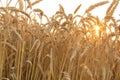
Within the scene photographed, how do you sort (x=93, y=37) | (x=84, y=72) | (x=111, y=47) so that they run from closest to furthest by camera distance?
(x=84, y=72) → (x=111, y=47) → (x=93, y=37)

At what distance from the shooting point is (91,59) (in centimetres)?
149

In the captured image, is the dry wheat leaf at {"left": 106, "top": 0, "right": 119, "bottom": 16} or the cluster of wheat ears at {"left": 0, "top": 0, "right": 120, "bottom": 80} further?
the dry wheat leaf at {"left": 106, "top": 0, "right": 119, "bottom": 16}

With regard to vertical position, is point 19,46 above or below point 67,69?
above

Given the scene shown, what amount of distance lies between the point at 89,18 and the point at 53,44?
0.40m

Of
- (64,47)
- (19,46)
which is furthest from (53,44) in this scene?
(19,46)

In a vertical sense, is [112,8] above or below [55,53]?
A: above

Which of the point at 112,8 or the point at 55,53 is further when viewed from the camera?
the point at 112,8

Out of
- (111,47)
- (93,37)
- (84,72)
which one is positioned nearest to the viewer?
(84,72)

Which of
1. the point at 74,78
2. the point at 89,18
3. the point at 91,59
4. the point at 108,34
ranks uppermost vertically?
the point at 89,18

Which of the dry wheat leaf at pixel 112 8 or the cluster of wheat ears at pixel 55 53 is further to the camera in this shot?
the dry wheat leaf at pixel 112 8

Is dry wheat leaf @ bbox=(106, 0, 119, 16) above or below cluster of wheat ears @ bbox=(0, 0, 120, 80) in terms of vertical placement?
above

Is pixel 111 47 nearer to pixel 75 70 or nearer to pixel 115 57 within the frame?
pixel 115 57

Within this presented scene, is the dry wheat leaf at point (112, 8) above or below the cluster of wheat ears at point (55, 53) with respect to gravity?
above

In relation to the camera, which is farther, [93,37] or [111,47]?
[93,37]
